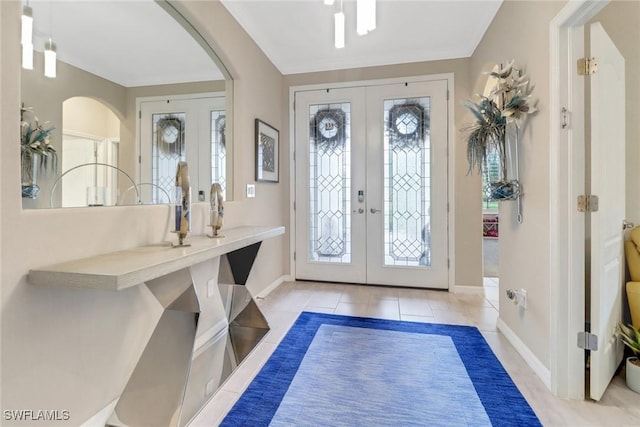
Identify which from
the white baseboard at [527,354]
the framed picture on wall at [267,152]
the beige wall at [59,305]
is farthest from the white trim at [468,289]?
the beige wall at [59,305]

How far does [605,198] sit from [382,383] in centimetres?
155

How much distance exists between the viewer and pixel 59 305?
118 cm

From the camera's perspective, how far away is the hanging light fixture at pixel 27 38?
3.61 feet

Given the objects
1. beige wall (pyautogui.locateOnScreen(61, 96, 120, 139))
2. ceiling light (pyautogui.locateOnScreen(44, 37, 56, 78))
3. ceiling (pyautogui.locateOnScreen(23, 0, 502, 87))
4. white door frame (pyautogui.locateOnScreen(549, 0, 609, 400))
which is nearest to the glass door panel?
ceiling (pyautogui.locateOnScreen(23, 0, 502, 87))

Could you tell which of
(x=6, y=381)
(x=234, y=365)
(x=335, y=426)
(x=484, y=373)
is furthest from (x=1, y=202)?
(x=484, y=373)

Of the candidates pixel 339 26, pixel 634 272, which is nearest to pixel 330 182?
pixel 339 26

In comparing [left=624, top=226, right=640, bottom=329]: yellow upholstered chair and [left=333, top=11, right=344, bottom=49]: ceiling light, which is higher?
[left=333, top=11, right=344, bottom=49]: ceiling light

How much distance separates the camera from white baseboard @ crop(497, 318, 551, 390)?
1715 millimetres

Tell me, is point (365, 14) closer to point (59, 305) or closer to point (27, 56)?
point (27, 56)

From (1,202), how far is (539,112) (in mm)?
2527

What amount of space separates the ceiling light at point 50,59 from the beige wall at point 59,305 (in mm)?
149

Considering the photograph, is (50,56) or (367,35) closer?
(50,56)

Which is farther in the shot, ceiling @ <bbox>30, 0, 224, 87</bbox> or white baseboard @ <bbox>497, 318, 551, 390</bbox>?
white baseboard @ <bbox>497, 318, 551, 390</bbox>

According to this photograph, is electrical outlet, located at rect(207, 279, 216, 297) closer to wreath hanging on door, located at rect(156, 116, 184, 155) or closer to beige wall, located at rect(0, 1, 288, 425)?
beige wall, located at rect(0, 1, 288, 425)
